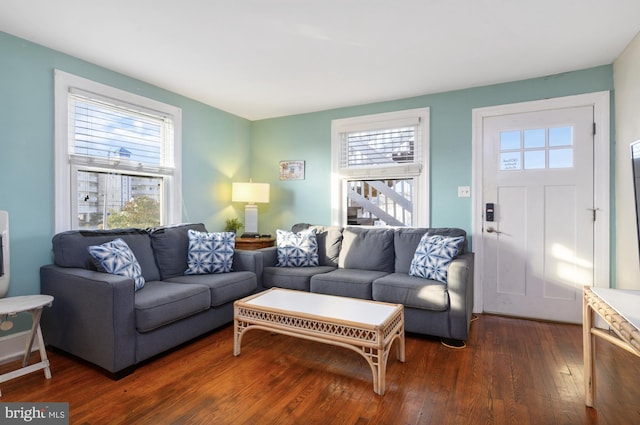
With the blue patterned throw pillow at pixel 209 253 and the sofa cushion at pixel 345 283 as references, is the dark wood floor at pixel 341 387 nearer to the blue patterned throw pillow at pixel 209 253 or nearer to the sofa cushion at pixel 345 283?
the sofa cushion at pixel 345 283

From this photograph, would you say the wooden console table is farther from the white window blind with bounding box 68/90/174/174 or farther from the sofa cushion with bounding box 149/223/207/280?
the white window blind with bounding box 68/90/174/174

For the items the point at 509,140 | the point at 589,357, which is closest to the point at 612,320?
the point at 589,357

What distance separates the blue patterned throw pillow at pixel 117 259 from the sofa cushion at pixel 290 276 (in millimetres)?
1170

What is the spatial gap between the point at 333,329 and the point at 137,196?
8.03ft

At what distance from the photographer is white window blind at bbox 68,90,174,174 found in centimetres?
283

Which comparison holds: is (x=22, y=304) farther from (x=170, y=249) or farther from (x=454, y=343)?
(x=454, y=343)

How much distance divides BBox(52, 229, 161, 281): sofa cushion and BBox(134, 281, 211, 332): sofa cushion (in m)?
0.24

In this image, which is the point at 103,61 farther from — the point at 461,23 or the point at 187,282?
the point at 461,23

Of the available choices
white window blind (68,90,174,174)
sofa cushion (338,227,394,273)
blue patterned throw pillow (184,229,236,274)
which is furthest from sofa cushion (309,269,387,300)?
white window blind (68,90,174,174)

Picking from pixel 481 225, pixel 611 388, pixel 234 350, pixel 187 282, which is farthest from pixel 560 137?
pixel 187 282

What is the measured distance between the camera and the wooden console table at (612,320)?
125 centimetres

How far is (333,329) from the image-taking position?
209 centimetres

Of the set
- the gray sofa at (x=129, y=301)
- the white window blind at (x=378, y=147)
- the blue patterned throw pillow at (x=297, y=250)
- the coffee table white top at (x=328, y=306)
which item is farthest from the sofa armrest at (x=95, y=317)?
the white window blind at (x=378, y=147)

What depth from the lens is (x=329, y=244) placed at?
3.75 m
